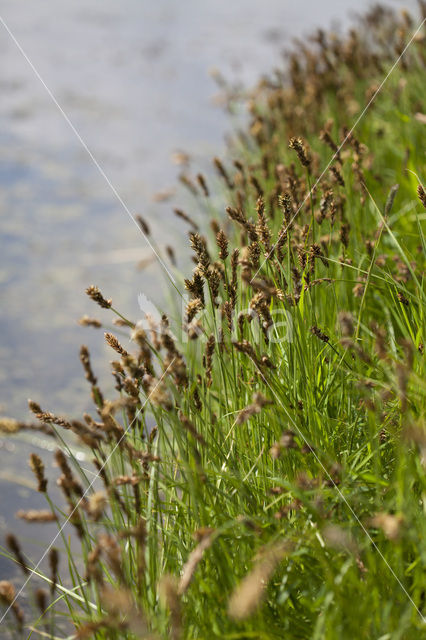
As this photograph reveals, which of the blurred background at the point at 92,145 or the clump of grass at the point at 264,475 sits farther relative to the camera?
the blurred background at the point at 92,145

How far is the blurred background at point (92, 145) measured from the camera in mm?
3494

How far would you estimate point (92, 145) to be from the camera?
Answer: 18.3 feet

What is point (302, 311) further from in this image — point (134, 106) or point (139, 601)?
point (134, 106)

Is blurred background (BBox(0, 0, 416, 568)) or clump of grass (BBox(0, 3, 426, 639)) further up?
blurred background (BBox(0, 0, 416, 568))

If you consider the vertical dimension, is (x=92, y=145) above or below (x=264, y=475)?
above

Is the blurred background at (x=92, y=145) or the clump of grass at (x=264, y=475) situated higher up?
the blurred background at (x=92, y=145)

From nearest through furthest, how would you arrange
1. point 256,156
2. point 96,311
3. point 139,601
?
point 139,601
point 96,311
point 256,156

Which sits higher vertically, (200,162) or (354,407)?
(200,162)

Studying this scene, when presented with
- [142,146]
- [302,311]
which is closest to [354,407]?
[302,311]

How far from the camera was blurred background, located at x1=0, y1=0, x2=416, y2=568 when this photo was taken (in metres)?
3.49

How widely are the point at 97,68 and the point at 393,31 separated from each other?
319cm

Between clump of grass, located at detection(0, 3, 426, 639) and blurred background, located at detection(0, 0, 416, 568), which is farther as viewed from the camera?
blurred background, located at detection(0, 0, 416, 568)

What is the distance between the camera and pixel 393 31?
4820 mm

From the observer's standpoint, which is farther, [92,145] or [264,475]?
[92,145]
